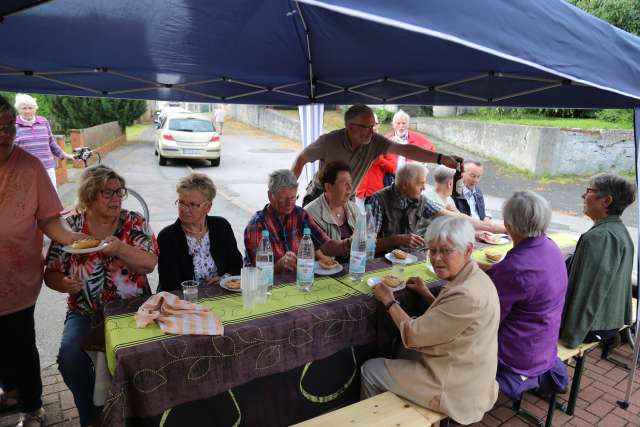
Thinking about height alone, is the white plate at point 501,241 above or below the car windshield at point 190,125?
below

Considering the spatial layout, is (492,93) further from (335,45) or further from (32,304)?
(32,304)

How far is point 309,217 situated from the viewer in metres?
3.30

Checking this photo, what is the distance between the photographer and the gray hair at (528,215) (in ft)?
8.05

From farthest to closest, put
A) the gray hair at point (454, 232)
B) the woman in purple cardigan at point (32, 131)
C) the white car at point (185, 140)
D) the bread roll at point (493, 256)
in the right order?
the white car at point (185, 140)
the woman in purple cardigan at point (32, 131)
the bread roll at point (493, 256)
the gray hair at point (454, 232)

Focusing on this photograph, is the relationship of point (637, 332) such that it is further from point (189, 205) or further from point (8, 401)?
point (8, 401)

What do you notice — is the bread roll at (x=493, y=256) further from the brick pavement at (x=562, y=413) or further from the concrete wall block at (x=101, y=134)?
the concrete wall block at (x=101, y=134)

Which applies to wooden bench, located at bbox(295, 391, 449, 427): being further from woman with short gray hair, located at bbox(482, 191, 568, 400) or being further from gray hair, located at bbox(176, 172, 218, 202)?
gray hair, located at bbox(176, 172, 218, 202)

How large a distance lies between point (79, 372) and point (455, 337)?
203 centimetres

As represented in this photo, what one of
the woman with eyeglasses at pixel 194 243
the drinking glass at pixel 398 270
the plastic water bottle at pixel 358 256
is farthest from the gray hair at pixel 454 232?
the woman with eyeglasses at pixel 194 243

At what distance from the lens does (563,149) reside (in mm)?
12094

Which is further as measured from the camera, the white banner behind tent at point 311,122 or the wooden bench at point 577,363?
the white banner behind tent at point 311,122

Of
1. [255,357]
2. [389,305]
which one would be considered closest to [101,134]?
[255,357]

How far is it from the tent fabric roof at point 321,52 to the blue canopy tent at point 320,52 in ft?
0.03

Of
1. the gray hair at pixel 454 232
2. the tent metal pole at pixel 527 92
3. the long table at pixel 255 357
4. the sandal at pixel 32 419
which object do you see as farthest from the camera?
the tent metal pole at pixel 527 92
